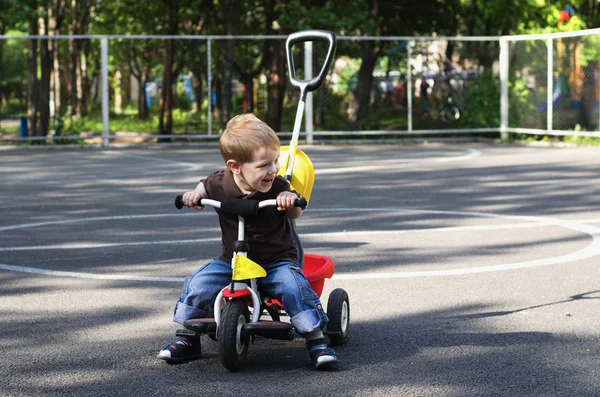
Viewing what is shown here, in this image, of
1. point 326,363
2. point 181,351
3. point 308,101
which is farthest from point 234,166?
point 308,101

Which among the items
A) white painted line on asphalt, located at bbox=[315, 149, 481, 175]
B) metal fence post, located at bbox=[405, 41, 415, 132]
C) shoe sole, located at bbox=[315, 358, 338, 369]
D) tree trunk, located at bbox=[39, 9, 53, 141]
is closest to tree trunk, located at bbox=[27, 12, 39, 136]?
tree trunk, located at bbox=[39, 9, 53, 141]

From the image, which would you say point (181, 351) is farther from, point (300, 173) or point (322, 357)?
point (300, 173)

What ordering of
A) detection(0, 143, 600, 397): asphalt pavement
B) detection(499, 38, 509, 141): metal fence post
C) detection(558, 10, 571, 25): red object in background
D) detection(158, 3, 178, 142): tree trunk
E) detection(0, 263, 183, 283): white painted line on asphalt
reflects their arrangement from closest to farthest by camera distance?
detection(0, 143, 600, 397): asphalt pavement < detection(0, 263, 183, 283): white painted line on asphalt < detection(499, 38, 509, 141): metal fence post < detection(158, 3, 178, 142): tree trunk < detection(558, 10, 571, 25): red object in background

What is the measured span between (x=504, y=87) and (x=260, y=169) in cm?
1756

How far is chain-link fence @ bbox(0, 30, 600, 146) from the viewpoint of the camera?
2069 centimetres

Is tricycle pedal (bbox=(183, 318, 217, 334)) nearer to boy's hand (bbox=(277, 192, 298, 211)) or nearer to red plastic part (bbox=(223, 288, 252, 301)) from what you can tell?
red plastic part (bbox=(223, 288, 252, 301))

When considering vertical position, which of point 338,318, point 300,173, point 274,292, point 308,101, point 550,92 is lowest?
point 338,318

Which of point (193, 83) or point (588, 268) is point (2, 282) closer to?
point (588, 268)

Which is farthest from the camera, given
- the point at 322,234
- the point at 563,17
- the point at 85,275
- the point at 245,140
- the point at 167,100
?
the point at 563,17

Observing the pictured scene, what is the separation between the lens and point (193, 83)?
21328 millimetres

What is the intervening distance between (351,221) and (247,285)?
4950 millimetres

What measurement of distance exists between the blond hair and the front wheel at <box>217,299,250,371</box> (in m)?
0.61

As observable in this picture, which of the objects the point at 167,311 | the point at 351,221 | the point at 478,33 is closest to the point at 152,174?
the point at 351,221

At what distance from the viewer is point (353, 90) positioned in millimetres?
21859
